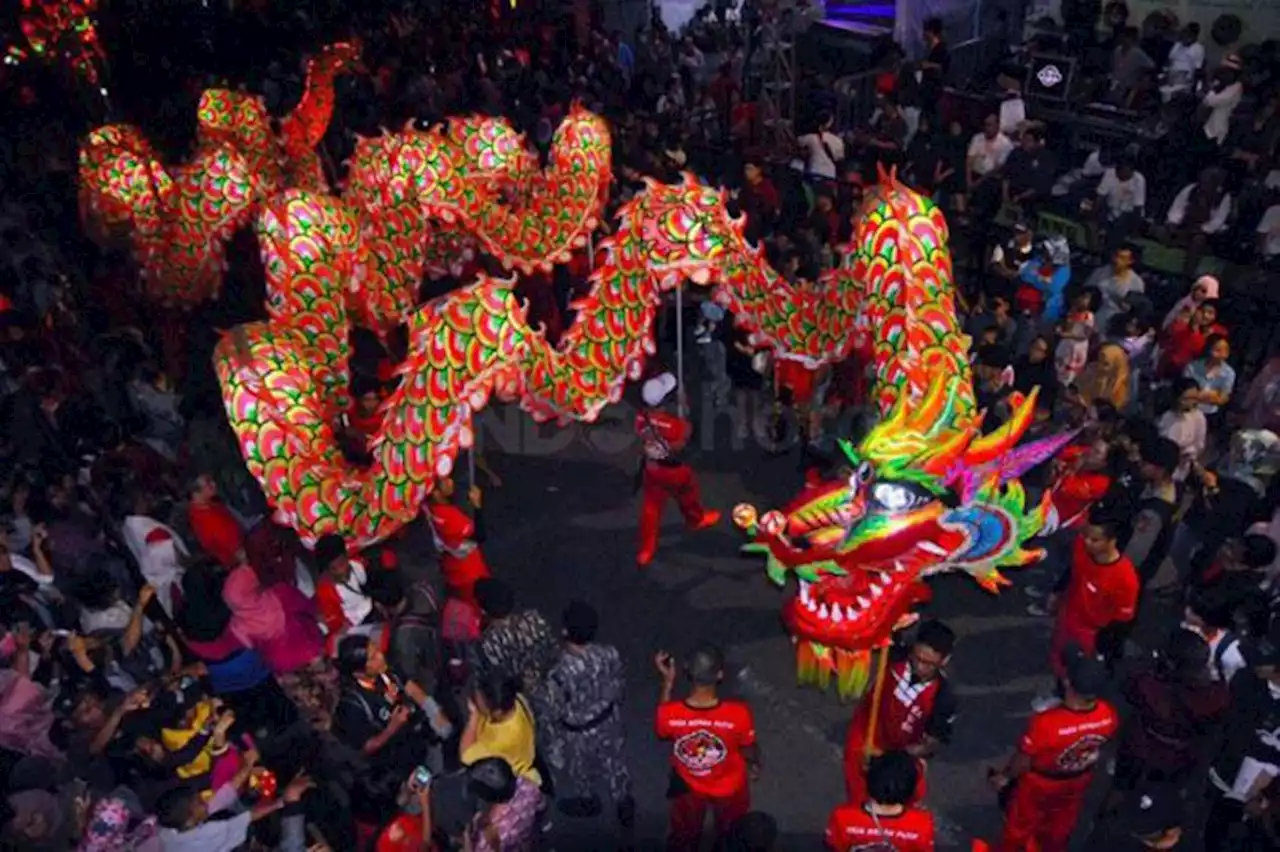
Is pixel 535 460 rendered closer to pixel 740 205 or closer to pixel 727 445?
pixel 727 445

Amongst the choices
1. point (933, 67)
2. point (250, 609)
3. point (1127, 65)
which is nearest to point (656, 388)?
point (250, 609)

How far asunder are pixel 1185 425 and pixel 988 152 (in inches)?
168

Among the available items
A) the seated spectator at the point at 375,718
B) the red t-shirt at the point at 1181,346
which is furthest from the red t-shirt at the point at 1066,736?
the red t-shirt at the point at 1181,346

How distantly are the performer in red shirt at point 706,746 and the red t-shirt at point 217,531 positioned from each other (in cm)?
230

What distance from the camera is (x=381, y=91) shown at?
41.8 ft

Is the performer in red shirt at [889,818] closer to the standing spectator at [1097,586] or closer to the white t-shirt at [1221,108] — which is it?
the standing spectator at [1097,586]

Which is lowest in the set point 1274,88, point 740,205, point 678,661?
point 678,661

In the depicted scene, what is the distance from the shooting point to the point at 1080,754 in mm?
4137

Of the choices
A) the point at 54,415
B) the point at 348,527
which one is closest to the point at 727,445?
the point at 348,527

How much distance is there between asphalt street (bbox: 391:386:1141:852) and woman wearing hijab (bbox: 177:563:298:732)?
146 cm

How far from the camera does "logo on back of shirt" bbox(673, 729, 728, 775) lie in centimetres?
423

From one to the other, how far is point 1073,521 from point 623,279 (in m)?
2.69

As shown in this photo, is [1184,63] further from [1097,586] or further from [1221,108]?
[1097,586]

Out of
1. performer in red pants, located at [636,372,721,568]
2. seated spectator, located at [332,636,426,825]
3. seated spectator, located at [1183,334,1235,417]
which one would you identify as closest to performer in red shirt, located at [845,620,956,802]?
seated spectator, located at [332,636,426,825]
